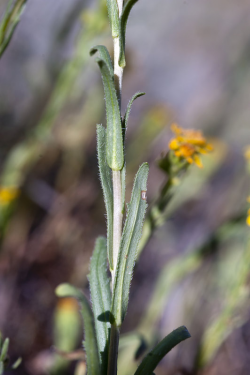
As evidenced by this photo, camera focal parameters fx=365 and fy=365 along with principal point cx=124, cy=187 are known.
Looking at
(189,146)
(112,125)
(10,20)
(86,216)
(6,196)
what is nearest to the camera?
(112,125)

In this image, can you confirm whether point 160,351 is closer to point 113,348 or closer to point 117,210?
point 113,348

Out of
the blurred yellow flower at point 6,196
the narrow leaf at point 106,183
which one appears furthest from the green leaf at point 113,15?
the blurred yellow flower at point 6,196

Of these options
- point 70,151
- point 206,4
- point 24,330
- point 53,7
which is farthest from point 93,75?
point 206,4

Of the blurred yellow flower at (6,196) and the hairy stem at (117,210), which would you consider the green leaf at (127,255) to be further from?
the blurred yellow flower at (6,196)

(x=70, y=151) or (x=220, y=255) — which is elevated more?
(x=70, y=151)

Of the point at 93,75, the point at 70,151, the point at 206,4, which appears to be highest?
the point at 206,4

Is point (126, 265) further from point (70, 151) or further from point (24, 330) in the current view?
point (70, 151)

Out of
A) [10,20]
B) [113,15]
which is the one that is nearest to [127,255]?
[113,15]
